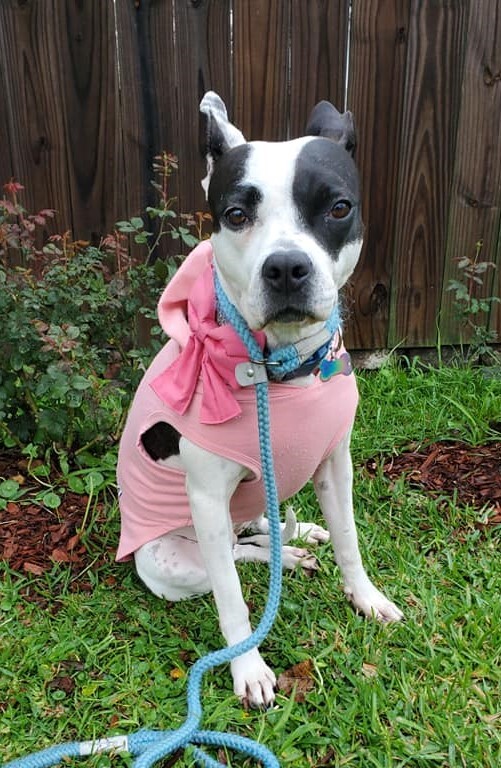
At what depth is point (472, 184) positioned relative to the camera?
4.05 metres

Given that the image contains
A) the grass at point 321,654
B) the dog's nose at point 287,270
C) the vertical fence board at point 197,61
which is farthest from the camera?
the vertical fence board at point 197,61

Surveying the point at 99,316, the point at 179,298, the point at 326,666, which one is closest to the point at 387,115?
the point at 99,316

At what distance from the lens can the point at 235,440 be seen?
200 cm

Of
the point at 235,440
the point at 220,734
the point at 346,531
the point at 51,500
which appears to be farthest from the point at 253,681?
the point at 51,500

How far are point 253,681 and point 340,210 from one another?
1.42m

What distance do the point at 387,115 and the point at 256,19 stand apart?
864 mm

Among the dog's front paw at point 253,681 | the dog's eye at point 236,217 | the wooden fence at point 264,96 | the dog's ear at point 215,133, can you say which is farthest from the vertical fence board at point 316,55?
the dog's front paw at point 253,681

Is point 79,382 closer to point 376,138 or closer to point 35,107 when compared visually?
point 35,107

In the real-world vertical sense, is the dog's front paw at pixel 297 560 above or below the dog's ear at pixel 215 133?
below

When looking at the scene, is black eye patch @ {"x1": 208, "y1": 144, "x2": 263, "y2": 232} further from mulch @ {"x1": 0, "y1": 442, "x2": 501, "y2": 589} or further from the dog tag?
mulch @ {"x1": 0, "y1": 442, "x2": 501, "y2": 589}

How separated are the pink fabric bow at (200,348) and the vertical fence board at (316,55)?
6.57 feet

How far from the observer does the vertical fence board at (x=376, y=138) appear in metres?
3.75

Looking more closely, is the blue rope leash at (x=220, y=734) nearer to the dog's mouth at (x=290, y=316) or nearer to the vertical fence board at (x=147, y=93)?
the dog's mouth at (x=290, y=316)

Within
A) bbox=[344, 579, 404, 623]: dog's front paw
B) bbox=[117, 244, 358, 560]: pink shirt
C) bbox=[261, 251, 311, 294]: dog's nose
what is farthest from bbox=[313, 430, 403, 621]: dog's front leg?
bbox=[261, 251, 311, 294]: dog's nose
